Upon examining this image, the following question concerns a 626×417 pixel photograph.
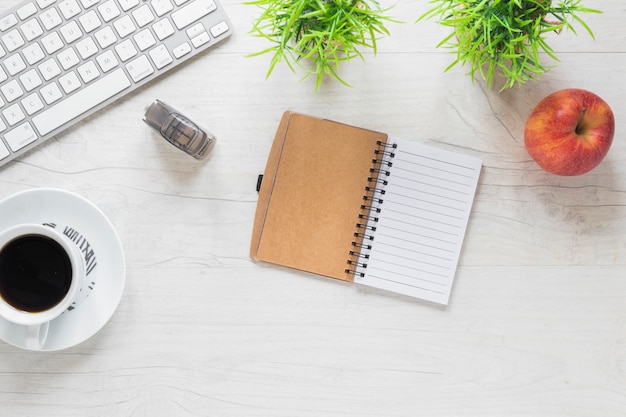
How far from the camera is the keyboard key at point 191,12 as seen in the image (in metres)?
0.92

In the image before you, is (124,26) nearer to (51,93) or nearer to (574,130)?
(51,93)

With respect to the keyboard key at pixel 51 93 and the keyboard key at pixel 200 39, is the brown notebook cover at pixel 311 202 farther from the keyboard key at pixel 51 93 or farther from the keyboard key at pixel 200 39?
the keyboard key at pixel 51 93

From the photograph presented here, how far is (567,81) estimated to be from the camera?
3.14 ft

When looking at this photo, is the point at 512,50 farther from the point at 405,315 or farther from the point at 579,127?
the point at 405,315

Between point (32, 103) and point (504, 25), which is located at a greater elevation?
point (504, 25)

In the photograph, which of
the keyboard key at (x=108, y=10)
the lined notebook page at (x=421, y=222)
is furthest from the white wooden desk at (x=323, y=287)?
the keyboard key at (x=108, y=10)

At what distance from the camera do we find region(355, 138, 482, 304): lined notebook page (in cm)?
96

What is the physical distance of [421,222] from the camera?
964 millimetres

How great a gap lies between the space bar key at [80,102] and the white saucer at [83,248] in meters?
0.11

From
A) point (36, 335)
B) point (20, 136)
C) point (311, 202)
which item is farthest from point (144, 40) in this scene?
point (36, 335)

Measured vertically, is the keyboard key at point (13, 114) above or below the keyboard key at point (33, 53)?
below

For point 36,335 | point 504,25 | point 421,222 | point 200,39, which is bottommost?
point 36,335

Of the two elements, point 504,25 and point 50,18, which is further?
point 50,18

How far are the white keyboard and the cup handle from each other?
254 millimetres
